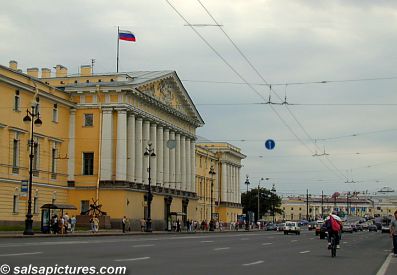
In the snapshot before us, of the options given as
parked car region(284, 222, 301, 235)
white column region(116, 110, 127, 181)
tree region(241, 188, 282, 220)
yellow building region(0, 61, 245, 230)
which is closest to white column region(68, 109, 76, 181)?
yellow building region(0, 61, 245, 230)

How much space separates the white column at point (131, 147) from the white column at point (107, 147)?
2.23 meters

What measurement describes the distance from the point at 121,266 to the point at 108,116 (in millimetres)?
59059

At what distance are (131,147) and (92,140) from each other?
4.38m

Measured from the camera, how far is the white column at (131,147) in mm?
77000

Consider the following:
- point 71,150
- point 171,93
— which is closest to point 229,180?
point 171,93

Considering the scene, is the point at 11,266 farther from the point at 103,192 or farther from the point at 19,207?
the point at 103,192

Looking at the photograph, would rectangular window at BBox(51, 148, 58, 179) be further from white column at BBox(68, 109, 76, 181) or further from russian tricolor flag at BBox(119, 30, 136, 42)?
russian tricolor flag at BBox(119, 30, 136, 42)

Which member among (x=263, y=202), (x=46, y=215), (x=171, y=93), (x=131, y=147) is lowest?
(x=46, y=215)

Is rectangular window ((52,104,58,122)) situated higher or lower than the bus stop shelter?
higher

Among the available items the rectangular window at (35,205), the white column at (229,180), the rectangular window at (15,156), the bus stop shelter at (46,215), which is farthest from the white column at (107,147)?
the white column at (229,180)

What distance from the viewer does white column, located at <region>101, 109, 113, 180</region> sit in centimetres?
7556

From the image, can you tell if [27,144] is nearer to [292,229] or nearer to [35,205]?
[35,205]

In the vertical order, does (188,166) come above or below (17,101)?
below

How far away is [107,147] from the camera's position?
2987 inches
